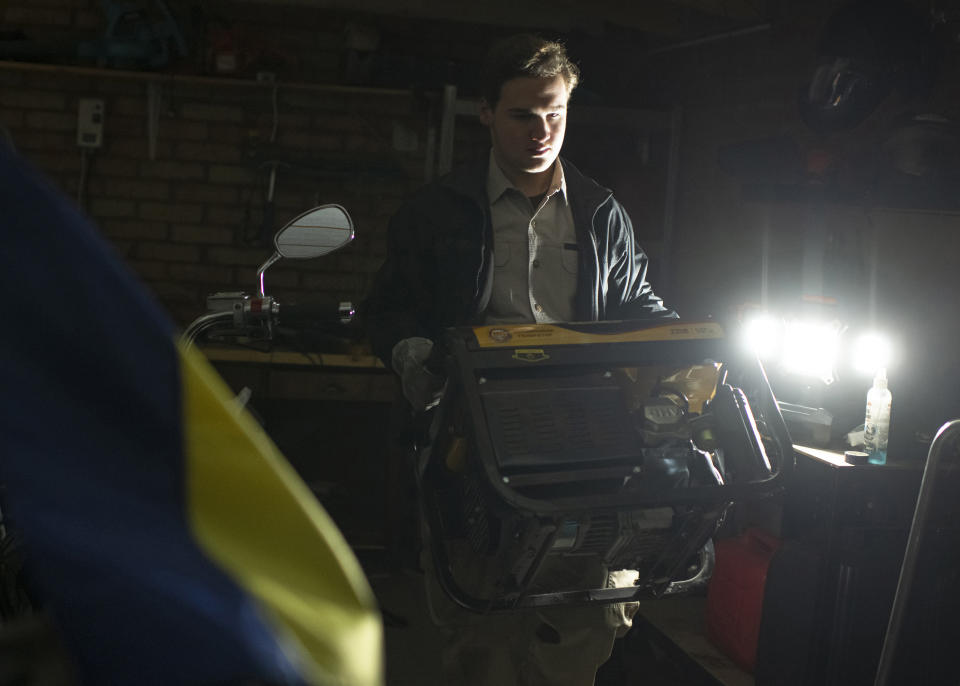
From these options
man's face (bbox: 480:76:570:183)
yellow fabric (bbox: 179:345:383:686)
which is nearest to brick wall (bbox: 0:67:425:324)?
man's face (bbox: 480:76:570:183)

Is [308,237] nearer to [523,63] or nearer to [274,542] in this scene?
[523,63]

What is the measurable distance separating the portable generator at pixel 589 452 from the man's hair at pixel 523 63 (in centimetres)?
59

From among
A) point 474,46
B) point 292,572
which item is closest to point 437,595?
point 292,572

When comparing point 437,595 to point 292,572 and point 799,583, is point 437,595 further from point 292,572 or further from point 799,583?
point 292,572

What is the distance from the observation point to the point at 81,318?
0.48 m

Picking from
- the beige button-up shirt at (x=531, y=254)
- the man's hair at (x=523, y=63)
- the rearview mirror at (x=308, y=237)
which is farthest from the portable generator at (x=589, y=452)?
the man's hair at (x=523, y=63)

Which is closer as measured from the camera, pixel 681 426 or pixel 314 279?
pixel 681 426

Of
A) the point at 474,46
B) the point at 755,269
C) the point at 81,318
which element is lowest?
the point at 81,318

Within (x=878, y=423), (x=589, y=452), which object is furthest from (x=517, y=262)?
(x=878, y=423)

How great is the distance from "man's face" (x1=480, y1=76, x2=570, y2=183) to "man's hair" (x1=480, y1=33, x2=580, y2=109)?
1 centimetres

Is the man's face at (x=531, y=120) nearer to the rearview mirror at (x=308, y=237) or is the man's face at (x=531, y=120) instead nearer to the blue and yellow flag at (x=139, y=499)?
the rearview mirror at (x=308, y=237)

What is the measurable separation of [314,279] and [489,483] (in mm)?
3379

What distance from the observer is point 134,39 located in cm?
412

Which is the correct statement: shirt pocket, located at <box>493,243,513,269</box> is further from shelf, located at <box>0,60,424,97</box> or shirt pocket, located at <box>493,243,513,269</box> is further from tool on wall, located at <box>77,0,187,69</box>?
tool on wall, located at <box>77,0,187,69</box>
